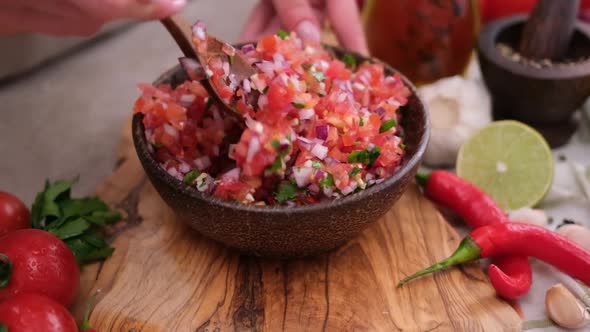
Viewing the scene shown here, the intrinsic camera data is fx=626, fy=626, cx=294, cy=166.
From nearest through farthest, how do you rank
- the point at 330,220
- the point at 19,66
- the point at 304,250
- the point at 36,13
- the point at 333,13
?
the point at 330,220 < the point at 304,250 < the point at 36,13 < the point at 333,13 < the point at 19,66

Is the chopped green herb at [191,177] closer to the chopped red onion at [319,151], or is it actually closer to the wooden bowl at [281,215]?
the wooden bowl at [281,215]

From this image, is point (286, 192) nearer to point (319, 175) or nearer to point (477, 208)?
point (319, 175)

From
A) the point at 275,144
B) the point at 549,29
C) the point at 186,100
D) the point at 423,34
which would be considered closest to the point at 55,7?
the point at 186,100

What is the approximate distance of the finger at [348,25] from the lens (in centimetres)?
187

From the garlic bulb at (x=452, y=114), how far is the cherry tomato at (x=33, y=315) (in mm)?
1114

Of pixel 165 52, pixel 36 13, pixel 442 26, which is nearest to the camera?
pixel 36 13

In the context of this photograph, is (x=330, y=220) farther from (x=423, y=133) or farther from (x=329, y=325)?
(x=423, y=133)

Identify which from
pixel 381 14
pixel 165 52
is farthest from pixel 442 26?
pixel 165 52

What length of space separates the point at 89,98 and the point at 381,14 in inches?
42.7

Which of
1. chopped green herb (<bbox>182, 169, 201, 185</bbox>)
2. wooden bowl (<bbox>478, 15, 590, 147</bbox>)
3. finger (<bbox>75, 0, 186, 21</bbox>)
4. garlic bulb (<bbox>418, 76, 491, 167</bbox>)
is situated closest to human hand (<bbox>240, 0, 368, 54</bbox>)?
garlic bulb (<bbox>418, 76, 491, 167</bbox>)

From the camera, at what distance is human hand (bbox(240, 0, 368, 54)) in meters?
1.81

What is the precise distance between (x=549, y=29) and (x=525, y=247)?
742 mm

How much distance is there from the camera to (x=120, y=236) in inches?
60.2

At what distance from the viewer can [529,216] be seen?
1.61 metres
